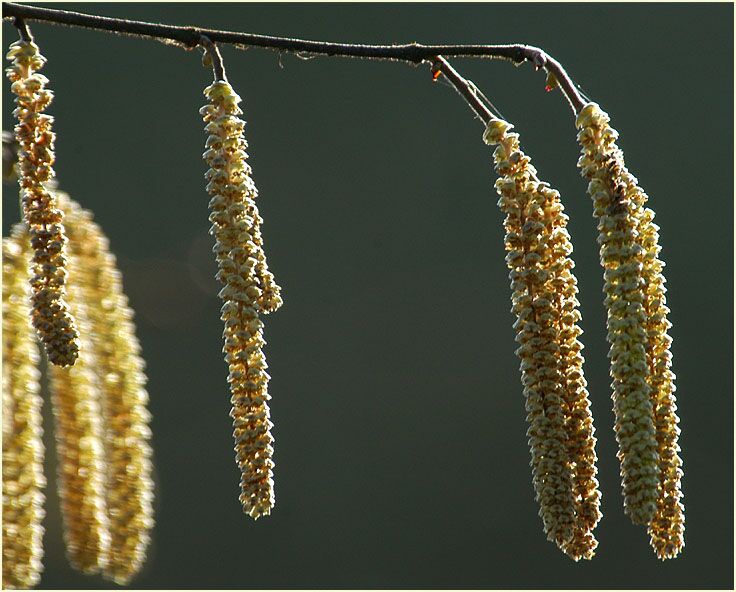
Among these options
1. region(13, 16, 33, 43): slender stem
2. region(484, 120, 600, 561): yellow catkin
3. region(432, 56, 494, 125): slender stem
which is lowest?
region(484, 120, 600, 561): yellow catkin

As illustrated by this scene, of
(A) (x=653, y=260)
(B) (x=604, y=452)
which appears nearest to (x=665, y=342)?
(A) (x=653, y=260)

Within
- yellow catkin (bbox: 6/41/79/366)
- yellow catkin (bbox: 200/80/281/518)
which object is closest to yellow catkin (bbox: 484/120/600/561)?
yellow catkin (bbox: 200/80/281/518)

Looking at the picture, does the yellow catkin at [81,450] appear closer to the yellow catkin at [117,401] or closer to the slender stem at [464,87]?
A: the yellow catkin at [117,401]

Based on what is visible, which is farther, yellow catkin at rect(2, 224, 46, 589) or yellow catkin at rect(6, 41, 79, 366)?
yellow catkin at rect(2, 224, 46, 589)

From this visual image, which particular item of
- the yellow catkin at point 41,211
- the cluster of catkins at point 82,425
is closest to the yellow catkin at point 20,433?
the cluster of catkins at point 82,425

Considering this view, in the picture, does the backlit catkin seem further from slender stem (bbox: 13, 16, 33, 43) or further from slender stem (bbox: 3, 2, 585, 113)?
slender stem (bbox: 13, 16, 33, 43)

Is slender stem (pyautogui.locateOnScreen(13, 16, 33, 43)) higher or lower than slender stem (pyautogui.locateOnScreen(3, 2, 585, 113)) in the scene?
higher

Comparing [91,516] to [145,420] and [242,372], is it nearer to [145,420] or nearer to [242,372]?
[145,420]
